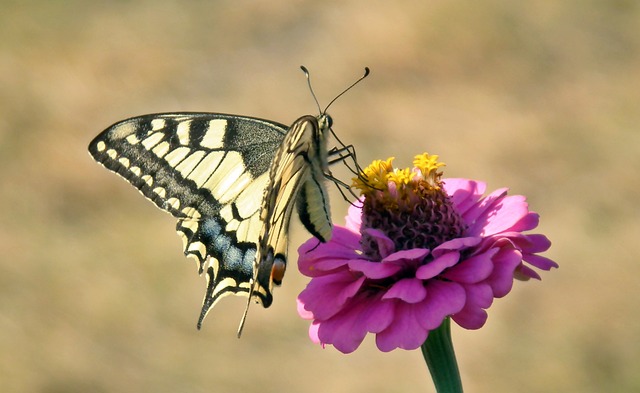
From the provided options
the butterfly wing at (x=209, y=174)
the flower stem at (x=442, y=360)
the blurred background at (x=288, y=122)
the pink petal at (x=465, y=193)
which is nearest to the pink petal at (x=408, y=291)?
the flower stem at (x=442, y=360)

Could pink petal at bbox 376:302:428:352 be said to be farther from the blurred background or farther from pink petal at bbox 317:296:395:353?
the blurred background

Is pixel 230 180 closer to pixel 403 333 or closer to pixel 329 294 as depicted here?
pixel 329 294

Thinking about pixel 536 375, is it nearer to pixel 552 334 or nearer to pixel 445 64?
pixel 552 334

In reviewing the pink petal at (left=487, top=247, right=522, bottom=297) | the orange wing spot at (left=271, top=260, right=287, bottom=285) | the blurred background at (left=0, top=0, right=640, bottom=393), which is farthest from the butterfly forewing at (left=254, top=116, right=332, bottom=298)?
the blurred background at (left=0, top=0, right=640, bottom=393)

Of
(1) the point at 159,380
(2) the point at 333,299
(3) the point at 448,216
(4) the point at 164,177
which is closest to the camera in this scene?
(2) the point at 333,299

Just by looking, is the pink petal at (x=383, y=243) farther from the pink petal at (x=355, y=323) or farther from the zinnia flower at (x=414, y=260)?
the pink petal at (x=355, y=323)

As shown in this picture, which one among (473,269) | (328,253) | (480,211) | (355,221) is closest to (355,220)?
(355,221)

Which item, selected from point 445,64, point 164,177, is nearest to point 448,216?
point 164,177
